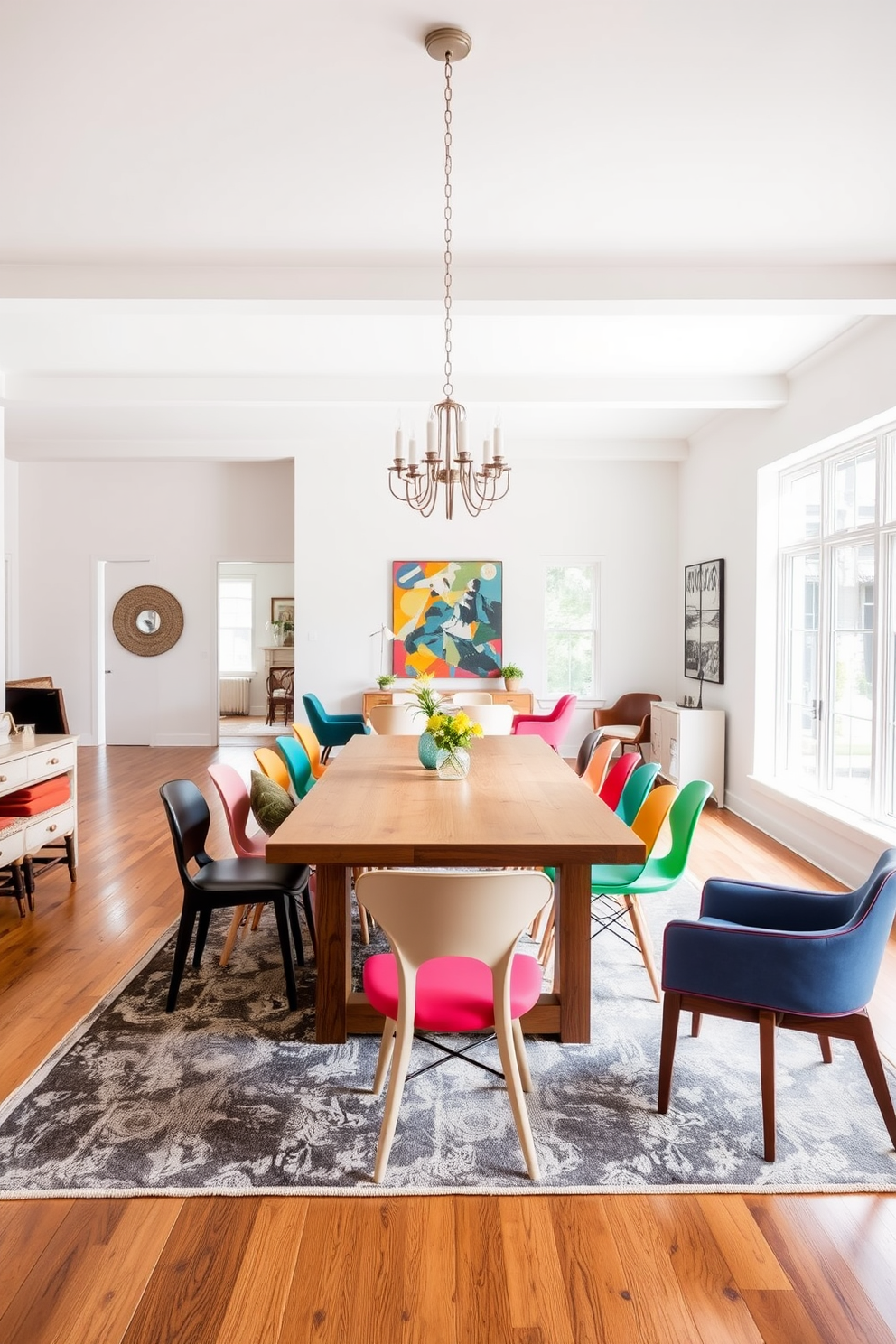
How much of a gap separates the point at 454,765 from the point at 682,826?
3.11 feet

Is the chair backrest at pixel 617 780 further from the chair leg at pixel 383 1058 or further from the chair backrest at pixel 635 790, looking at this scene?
the chair leg at pixel 383 1058

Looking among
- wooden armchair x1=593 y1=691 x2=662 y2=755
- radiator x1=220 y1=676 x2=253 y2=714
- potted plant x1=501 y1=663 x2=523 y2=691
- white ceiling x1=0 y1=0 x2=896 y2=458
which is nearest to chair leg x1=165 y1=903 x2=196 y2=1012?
white ceiling x1=0 y1=0 x2=896 y2=458

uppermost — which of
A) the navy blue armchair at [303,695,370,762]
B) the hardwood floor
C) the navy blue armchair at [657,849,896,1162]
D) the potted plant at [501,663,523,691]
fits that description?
the potted plant at [501,663,523,691]

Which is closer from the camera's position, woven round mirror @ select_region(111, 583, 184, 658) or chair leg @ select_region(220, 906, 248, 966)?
chair leg @ select_region(220, 906, 248, 966)

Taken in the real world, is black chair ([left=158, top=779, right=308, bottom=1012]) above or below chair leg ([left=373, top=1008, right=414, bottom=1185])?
above

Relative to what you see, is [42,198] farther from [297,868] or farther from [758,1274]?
[758,1274]

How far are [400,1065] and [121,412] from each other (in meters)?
6.28

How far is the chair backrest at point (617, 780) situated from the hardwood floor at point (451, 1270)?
1840mm

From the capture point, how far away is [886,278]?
12.3 feet

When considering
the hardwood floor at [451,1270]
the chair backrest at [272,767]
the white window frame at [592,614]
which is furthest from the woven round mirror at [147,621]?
the hardwood floor at [451,1270]

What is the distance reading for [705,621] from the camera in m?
7.22

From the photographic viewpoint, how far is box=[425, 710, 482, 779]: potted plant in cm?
349

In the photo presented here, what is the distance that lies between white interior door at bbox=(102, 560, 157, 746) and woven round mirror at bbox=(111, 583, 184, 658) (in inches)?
3.9

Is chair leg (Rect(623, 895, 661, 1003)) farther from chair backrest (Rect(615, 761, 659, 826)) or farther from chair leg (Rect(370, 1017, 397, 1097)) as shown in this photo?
chair leg (Rect(370, 1017, 397, 1097))
